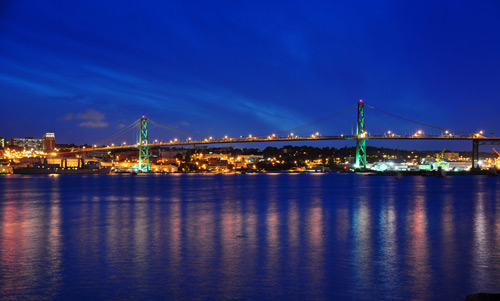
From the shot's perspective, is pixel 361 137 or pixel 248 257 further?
pixel 361 137

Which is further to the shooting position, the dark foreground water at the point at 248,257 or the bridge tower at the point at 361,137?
A: the bridge tower at the point at 361,137

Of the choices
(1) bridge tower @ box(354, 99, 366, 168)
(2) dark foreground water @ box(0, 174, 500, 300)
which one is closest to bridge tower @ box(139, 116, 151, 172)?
(1) bridge tower @ box(354, 99, 366, 168)

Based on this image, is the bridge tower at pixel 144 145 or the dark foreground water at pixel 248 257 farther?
the bridge tower at pixel 144 145

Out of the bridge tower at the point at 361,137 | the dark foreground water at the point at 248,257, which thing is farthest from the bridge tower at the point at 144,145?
the dark foreground water at the point at 248,257

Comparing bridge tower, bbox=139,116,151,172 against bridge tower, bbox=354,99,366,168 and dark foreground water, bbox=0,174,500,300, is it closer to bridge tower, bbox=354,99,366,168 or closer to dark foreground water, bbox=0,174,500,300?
bridge tower, bbox=354,99,366,168

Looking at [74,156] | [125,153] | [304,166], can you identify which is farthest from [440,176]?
[125,153]

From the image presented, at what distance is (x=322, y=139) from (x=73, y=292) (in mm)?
55746

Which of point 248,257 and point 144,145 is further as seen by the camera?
point 144,145

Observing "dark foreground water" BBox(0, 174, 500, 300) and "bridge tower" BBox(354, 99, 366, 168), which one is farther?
"bridge tower" BBox(354, 99, 366, 168)

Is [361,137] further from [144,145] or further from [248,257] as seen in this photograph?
[248,257]

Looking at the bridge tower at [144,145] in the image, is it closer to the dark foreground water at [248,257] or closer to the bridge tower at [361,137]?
the bridge tower at [361,137]

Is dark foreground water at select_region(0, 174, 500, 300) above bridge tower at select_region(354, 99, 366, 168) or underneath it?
underneath

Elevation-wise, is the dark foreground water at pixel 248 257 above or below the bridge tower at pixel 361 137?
below

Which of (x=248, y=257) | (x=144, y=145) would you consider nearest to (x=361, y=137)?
(x=144, y=145)
